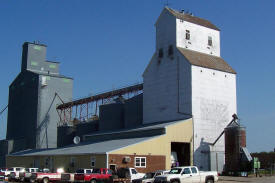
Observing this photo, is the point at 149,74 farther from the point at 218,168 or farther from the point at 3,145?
the point at 3,145

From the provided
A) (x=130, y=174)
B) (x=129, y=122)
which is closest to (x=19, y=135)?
(x=129, y=122)

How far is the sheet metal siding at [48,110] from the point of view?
7756cm

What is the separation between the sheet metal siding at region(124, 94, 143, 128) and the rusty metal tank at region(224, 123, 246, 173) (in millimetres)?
15388

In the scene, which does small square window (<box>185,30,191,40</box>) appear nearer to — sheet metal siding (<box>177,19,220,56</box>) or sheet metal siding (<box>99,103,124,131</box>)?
sheet metal siding (<box>177,19,220,56</box>)

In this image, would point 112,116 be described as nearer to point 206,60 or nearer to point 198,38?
point 206,60

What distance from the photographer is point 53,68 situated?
86.4m

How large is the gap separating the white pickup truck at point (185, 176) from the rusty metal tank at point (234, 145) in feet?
51.8

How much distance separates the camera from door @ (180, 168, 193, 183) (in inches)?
1261

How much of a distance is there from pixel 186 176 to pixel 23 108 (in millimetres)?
56676

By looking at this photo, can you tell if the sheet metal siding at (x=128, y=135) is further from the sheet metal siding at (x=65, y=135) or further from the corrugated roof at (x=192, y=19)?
the corrugated roof at (x=192, y=19)

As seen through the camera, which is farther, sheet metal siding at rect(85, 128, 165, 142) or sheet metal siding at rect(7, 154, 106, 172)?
sheet metal siding at rect(85, 128, 165, 142)

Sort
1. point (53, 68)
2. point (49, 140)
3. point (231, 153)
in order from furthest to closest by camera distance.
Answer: point (53, 68), point (49, 140), point (231, 153)

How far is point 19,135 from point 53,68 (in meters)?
16.1

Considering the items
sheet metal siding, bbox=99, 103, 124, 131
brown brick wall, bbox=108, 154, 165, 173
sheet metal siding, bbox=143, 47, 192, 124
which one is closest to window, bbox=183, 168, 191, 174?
brown brick wall, bbox=108, 154, 165, 173
